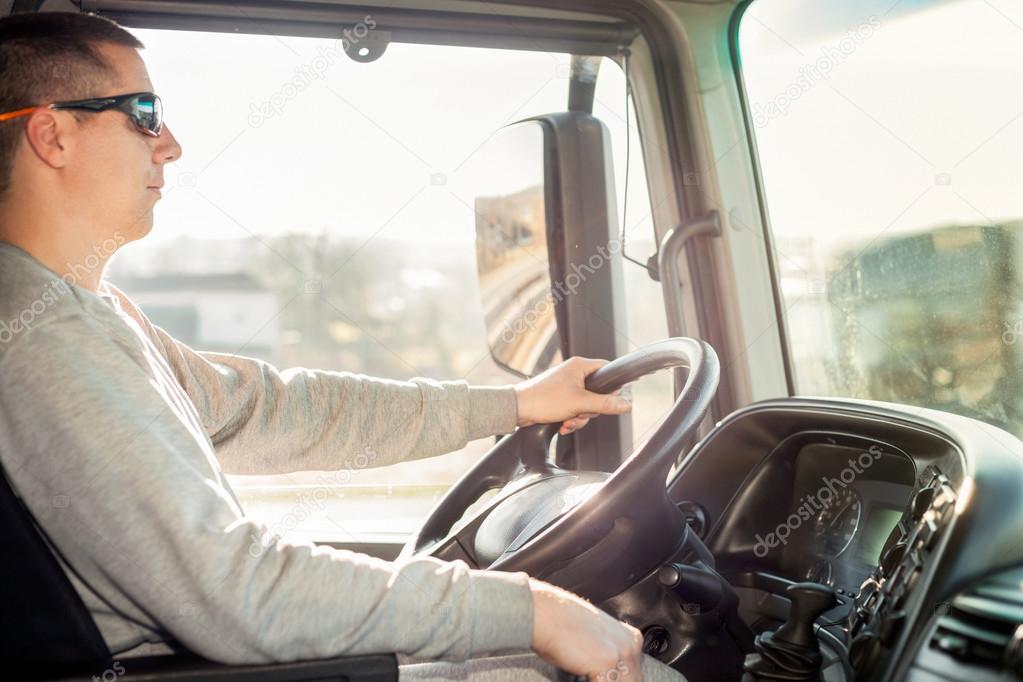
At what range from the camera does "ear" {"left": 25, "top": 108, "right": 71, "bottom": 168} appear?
126cm

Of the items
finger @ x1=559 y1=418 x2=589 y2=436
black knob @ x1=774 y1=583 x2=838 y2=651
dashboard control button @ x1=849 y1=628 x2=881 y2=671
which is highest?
finger @ x1=559 y1=418 x2=589 y2=436

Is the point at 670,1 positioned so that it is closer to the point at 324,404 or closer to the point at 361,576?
the point at 324,404

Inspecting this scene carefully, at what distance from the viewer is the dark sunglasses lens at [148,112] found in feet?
4.44

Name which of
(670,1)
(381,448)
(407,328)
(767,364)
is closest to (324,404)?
(381,448)

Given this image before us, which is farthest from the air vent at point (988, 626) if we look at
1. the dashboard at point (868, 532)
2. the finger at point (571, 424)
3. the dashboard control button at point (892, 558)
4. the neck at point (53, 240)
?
the neck at point (53, 240)

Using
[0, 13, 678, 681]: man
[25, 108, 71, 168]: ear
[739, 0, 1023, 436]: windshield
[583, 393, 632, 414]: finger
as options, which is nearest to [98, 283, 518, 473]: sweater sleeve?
[583, 393, 632, 414]: finger

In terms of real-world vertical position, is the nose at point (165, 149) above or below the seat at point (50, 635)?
above

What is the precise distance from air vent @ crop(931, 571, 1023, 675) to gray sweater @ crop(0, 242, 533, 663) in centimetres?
47

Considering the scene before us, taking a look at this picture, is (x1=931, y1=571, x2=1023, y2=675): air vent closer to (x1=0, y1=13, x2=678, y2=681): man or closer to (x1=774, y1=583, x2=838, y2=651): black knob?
(x1=774, y1=583, x2=838, y2=651): black knob

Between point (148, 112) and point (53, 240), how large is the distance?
248 millimetres

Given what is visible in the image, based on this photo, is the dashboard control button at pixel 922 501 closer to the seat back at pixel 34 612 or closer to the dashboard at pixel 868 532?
the dashboard at pixel 868 532

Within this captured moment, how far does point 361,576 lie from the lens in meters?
1.03

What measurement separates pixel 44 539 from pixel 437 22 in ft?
4.55

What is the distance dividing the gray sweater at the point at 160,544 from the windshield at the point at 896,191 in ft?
3.54
